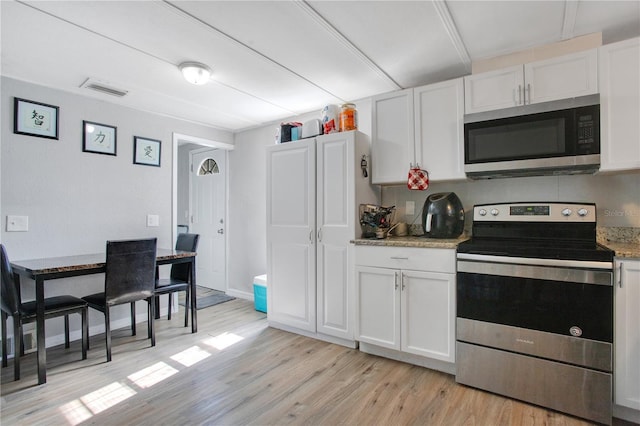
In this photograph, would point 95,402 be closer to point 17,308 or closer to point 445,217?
point 17,308

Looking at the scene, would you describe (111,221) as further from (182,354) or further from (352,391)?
(352,391)

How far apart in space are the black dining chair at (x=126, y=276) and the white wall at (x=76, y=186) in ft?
2.24

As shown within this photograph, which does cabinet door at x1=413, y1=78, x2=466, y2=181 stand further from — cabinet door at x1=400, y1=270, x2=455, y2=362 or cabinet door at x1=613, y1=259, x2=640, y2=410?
cabinet door at x1=613, y1=259, x2=640, y2=410

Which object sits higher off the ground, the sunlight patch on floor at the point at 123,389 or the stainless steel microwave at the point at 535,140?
the stainless steel microwave at the point at 535,140

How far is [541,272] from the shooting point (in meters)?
1.90

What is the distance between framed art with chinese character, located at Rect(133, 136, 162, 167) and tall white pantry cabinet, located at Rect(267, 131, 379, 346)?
56.2 inches

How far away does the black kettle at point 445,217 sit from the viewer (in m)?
2.45

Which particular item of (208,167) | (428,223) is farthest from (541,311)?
(208,167)

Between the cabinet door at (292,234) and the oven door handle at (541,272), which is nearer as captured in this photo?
the oven door handle at (541,272)

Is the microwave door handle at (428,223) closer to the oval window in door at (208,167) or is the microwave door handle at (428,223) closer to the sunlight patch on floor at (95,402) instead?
the sunlight patch on floor at (95,402)

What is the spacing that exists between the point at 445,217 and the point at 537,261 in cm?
69

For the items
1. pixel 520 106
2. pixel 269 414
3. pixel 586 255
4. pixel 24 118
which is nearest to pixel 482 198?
pixel 520 106

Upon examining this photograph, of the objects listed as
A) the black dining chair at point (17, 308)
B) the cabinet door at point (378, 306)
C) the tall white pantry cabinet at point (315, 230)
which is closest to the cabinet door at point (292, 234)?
the tall white pantry cabinet at point (315, 230)

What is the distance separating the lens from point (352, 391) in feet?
6.81
